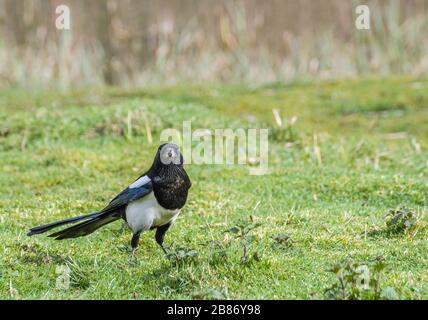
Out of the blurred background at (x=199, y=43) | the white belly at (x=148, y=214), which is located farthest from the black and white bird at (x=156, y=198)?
the blurred background at (x=199, y=43)

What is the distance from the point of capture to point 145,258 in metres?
5.52

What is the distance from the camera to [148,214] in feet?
17.4

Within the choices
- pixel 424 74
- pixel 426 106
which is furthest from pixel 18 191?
pixel 424 74

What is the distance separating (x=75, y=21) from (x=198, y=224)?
32.8 ft

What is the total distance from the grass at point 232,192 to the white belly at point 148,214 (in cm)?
22

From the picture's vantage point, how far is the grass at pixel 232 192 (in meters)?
4.91

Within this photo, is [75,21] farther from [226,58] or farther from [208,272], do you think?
[208,272]

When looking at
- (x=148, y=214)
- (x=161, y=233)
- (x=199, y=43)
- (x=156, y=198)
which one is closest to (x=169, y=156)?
(x=156, y=198)

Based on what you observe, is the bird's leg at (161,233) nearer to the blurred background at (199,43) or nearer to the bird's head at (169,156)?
the bird's head at (169,156)

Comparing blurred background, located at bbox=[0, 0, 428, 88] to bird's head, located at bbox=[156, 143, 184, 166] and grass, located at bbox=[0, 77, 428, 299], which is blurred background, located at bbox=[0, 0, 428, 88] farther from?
bird's head, located at bbox=[156, 143, 184, 166]

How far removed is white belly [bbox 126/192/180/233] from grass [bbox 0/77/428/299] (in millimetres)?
216

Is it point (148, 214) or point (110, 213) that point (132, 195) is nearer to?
point (148, 214)

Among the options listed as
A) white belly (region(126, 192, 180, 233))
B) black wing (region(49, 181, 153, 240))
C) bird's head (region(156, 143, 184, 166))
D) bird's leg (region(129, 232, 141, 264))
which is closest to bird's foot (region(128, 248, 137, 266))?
bird's leg (region(129, 232, 141, 264))

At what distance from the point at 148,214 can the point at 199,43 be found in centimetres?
980
